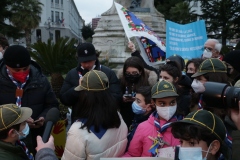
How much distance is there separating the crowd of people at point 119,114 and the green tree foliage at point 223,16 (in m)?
24.1

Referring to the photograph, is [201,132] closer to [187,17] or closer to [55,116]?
[55,116]

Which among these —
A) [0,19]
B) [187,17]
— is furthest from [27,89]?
[0,19]

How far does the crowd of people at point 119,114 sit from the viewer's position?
2309 millimetres

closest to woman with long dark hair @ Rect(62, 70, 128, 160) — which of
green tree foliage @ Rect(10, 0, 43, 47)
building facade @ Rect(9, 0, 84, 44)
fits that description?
green tree foliage @ Rect(10, 0, 43, 47)

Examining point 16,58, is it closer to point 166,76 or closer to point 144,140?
point 144,140

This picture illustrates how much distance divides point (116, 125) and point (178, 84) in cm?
148

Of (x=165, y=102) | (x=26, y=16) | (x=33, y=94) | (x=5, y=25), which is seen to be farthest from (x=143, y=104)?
(x=26, y=16)

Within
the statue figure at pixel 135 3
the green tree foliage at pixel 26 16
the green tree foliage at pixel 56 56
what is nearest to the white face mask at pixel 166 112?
the green tree foliage at pixel 56 56

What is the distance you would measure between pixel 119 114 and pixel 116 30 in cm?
858

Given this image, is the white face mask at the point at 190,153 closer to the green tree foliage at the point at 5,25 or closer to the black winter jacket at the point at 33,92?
the black winter jacket at the point at 33,92

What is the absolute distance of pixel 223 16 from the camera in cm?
2747

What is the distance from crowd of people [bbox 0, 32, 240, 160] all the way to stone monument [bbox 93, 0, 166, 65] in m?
6.72

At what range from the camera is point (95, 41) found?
1192 cm

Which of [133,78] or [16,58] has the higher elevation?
[16,58]
